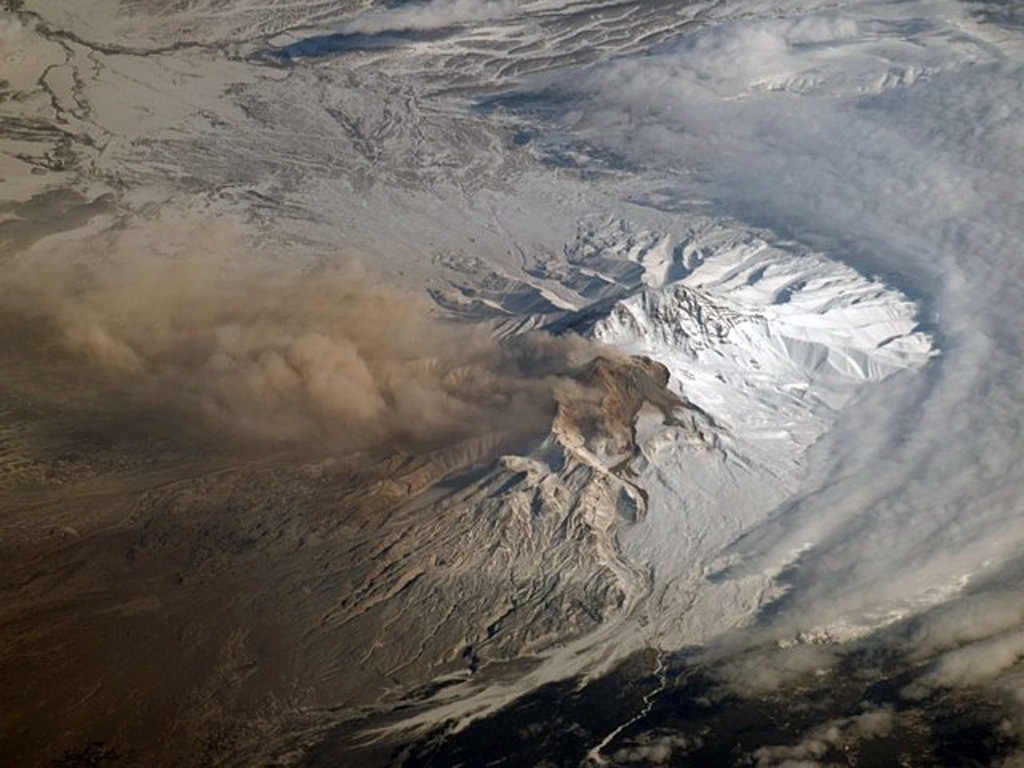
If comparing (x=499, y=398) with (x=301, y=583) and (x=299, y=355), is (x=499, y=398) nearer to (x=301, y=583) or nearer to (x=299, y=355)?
(x=299, y=355)

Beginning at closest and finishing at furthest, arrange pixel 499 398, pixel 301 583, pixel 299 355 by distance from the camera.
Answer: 1. pixel 301 583
2. pixel 499 398
3. pixel 299 355

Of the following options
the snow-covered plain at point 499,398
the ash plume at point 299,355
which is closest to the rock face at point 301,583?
the snow-covered plain at point 499,398

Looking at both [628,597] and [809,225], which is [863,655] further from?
[809,225]

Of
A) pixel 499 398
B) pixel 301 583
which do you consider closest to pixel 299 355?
pixel 499 398

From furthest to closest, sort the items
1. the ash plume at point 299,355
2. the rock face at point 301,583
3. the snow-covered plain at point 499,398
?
the ash plume at point 299,355 → the snow-covered plain at point 499,398 → the rock face at point 301,583

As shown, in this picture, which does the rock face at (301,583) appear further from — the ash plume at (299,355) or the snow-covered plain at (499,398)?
the ash plume at (299,355)

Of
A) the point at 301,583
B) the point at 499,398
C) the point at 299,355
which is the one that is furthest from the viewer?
the point at 299,355

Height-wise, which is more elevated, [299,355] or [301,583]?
[299,355]

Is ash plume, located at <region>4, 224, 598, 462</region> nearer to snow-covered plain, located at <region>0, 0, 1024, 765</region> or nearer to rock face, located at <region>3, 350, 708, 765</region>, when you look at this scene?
snow-covered plain, located at <region>0, 0, 1024, 765</region>

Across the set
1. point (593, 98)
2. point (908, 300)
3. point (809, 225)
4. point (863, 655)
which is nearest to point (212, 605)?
point (863, 655)
